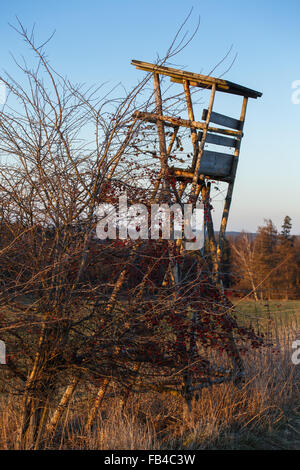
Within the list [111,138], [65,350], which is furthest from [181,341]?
[111,138]

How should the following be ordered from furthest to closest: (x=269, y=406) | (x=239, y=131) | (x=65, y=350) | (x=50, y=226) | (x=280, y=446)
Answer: (x=239, y=131) → (x=269, y=406) → (x=280, y=446) → (x=50, y=226) → (x=65, y=350)

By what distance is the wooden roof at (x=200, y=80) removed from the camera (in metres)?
4.88

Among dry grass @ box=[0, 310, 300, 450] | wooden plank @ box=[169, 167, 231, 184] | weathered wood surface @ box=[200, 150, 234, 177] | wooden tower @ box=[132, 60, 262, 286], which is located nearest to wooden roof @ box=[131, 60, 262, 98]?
wooden tower @ box=[132, 60, 262, 286]

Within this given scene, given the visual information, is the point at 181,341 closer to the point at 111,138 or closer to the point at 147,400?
the point at 147,400

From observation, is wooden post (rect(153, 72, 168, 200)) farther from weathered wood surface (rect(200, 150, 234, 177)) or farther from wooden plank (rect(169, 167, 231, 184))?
weathered wood surface (rect(200, 150, 234, 177))

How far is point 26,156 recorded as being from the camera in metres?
3.75

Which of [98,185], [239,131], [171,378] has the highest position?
[239,131]

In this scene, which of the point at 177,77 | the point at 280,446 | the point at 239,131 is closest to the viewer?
the point at 280,446

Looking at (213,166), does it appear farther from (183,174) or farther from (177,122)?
(177,122)

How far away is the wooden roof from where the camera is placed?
4.88 m

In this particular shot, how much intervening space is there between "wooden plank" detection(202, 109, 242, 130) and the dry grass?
107 inches

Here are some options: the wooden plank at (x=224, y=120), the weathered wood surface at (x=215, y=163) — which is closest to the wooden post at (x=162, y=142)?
the weathered wood surface at (x=215, y=163)

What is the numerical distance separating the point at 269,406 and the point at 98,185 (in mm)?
2911

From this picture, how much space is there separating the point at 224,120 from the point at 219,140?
27 centimetres
